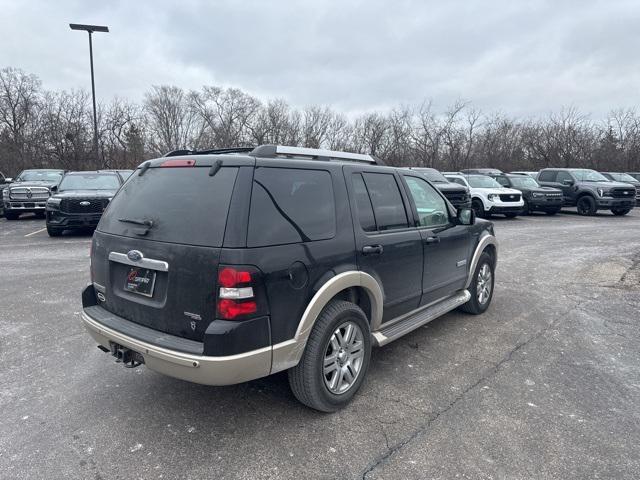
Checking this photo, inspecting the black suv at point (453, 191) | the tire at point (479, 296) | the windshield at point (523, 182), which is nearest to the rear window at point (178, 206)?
the tire at point (479, 296)

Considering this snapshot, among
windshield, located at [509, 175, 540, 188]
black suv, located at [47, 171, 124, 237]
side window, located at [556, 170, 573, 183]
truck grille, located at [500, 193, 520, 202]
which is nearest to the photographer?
black suv, located at [47, 171, 124, 237]

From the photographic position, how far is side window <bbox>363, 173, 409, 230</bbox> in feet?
11.8

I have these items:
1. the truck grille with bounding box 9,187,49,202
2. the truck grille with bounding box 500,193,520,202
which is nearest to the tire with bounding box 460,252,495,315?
the truck grille with bounding box 500,193,520,202

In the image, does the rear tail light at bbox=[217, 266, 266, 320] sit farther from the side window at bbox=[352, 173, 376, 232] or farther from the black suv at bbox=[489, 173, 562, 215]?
the black suv at bbox=[489, 173, 562, 215]

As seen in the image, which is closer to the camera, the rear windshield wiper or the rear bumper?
the rear bumper

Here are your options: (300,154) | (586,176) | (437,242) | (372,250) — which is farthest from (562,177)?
(300,154)

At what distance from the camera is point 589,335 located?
15.3ft

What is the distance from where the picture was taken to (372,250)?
3.31m

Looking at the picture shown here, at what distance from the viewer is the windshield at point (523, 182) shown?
18.4 meters

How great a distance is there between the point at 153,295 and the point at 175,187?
29.5 inches

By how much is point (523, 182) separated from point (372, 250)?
58.1 feet

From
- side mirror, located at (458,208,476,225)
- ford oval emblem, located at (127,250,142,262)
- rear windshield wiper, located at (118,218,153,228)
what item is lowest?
ford oval emblem, located at (127,250,142,262)

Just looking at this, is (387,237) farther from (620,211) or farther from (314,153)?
(620,211)

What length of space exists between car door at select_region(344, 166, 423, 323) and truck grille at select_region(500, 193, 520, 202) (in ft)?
45.6
